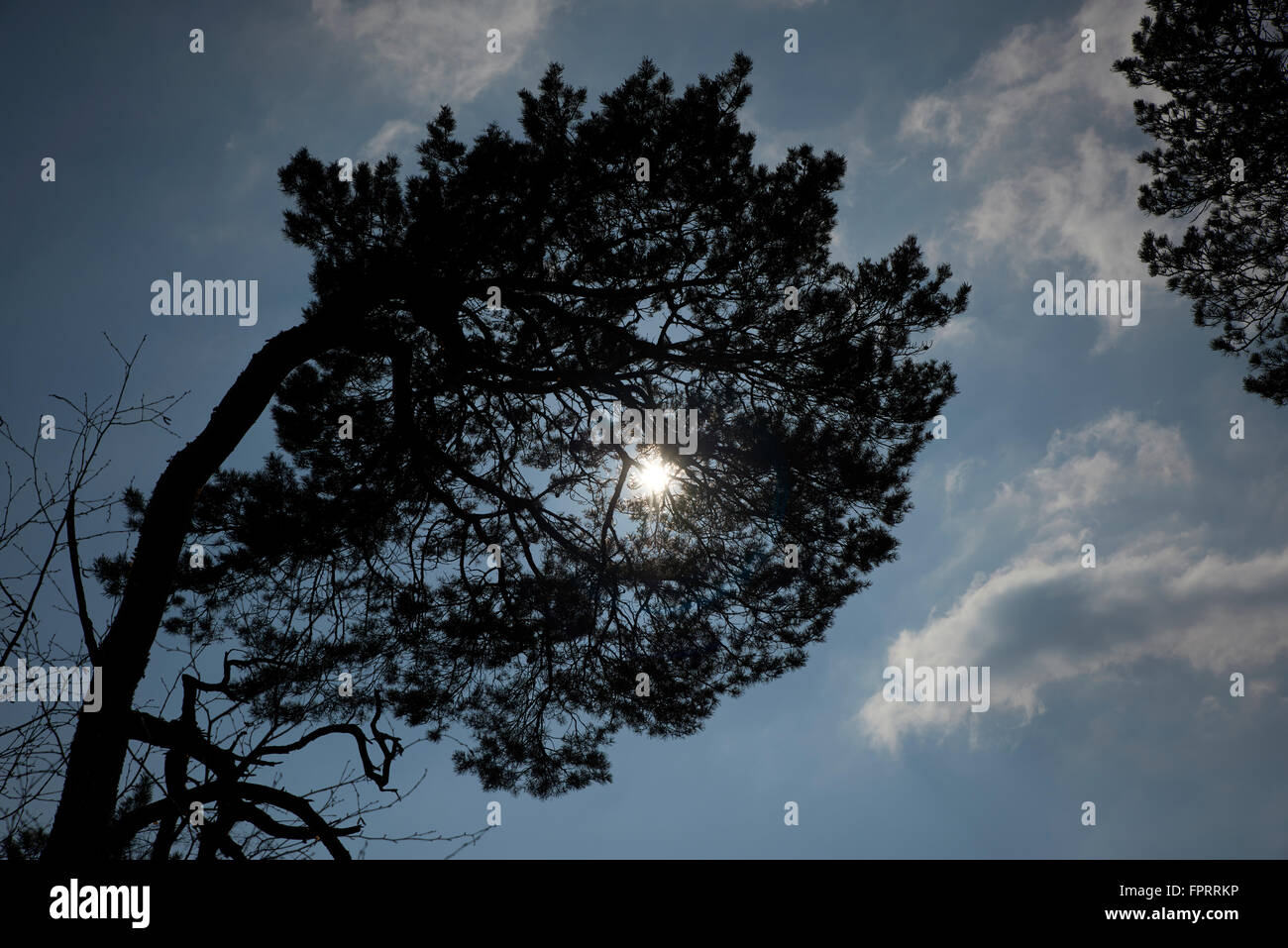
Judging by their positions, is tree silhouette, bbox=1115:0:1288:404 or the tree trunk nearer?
the tree trunk

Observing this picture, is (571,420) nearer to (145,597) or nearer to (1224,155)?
(145,597)

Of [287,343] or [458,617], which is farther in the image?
[458,617]

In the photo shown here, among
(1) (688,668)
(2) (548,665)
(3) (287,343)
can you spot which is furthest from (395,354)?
(1) (688,668)

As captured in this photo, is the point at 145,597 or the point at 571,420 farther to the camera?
the point at 571,420

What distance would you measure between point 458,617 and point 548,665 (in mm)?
708

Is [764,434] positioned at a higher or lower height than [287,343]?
lower

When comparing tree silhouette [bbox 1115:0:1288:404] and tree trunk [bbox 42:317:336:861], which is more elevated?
tree silhouette [bbox 1115:0:1288:404]

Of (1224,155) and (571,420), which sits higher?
(1224,155)

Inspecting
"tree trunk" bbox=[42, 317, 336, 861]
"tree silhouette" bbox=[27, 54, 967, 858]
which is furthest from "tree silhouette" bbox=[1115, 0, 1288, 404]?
"tree trunk" bbox=[42, 317, 336, 861]

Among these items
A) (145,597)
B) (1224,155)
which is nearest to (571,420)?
(145,597)

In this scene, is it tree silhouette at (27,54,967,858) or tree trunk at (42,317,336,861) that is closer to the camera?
tree trunk at (42,317,336,861)

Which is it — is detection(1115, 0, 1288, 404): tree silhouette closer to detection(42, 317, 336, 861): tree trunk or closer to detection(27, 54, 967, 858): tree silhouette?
detection(27, 54, 967, 858): tree silhouette
